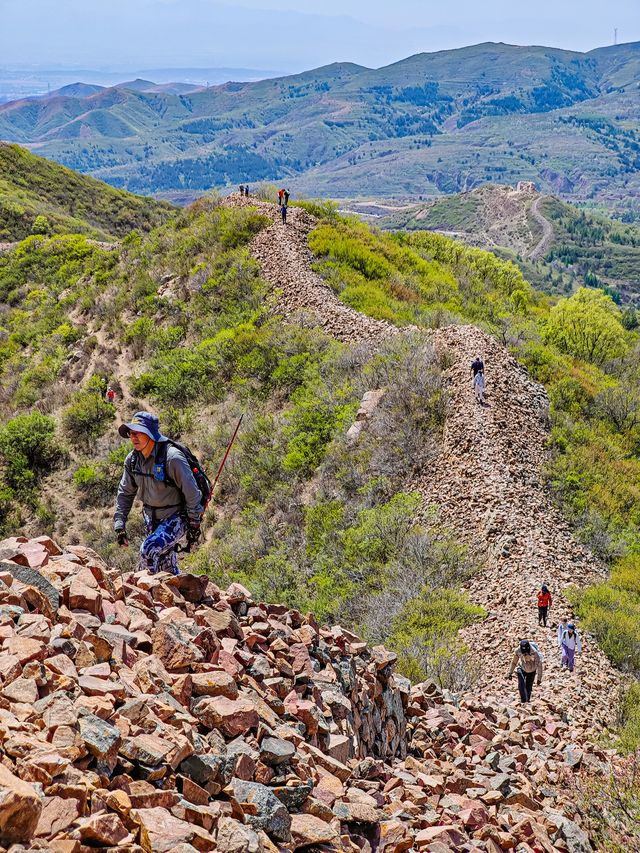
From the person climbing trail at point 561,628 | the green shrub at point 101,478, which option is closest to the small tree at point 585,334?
the green shrub at point 101,478

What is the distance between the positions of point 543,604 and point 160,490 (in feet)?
20.6

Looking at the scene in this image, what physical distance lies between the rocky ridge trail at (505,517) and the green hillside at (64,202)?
1422 inches

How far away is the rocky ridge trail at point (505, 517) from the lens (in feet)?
32.3

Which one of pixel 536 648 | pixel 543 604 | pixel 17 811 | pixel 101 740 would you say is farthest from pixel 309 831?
pixel 543 604

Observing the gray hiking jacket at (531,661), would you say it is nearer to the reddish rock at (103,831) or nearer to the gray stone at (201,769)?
the gray stone at (201,769)

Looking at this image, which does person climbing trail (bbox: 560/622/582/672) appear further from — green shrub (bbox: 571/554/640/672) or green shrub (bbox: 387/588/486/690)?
green shrub (bbox: 387/588/486/690)

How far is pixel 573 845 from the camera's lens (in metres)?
5.92

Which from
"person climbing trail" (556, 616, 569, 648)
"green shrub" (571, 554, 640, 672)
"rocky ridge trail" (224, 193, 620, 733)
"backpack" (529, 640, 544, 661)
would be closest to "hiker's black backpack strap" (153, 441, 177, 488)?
"backpack" (529, 640, 544, 661)

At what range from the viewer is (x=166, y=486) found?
279 inches

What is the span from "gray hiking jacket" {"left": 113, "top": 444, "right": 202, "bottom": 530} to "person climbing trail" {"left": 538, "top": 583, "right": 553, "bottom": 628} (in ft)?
19.2

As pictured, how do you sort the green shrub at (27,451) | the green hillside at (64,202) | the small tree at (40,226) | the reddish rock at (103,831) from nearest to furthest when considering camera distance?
the reddish rock at (103,831) → the green shrub at (27,451) → the small tree at (40,226) → the green hillside at (64,202)

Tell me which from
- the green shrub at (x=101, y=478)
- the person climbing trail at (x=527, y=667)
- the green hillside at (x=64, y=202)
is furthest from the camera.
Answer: the green hillside at (x=64, y=202)

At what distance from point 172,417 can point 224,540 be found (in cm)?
539

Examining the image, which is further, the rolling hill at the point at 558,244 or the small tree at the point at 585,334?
the rolling hill at the point at 558,244
